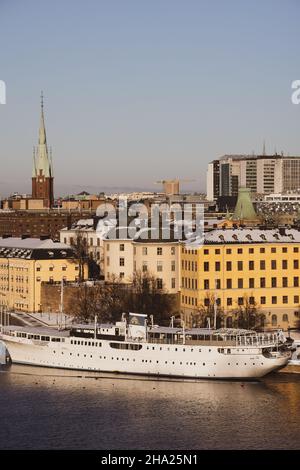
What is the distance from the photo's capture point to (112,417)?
24172 millimetres

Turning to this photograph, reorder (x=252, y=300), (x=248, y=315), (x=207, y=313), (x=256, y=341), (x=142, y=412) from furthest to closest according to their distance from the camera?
(x=252, y=300) < (x=207, y=313) < (x=248, y=315) < (x=256, y=341) < (x=142, y=412)

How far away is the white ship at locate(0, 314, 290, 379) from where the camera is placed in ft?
93.2

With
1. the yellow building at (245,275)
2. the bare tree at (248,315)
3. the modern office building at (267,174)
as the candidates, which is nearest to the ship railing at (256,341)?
the bare tree at (248,315)

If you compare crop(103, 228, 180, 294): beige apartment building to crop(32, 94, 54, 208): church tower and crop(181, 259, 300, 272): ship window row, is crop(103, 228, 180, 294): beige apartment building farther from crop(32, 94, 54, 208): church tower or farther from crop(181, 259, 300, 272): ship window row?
crop(32, 94, 54, 208): church tower

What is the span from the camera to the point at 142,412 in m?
24.7

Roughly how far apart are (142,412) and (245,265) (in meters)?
11.7

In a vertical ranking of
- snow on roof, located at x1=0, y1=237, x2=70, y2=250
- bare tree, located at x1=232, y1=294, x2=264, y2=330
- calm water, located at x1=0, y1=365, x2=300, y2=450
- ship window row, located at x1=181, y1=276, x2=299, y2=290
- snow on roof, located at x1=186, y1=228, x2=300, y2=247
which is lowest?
calm water, located at x1=0, y1=365, x2=300, y2=450

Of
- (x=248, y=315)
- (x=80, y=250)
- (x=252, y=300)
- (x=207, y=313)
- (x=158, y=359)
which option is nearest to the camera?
(x=158, y=359)

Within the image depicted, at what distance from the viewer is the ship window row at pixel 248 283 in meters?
35.4

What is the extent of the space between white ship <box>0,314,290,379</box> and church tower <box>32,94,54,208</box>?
A: 1323 inches

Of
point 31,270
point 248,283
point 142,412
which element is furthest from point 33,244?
point 142,412

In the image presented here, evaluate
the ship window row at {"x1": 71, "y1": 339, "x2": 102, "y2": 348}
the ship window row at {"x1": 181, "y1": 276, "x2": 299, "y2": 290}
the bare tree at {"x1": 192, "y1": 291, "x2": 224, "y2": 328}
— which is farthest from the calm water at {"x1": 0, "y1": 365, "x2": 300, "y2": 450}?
the ship window row at {"x1": 181, "y1": 276, "x2": 299, "y2": 290}

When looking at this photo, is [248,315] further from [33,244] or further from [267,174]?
[267,174]
